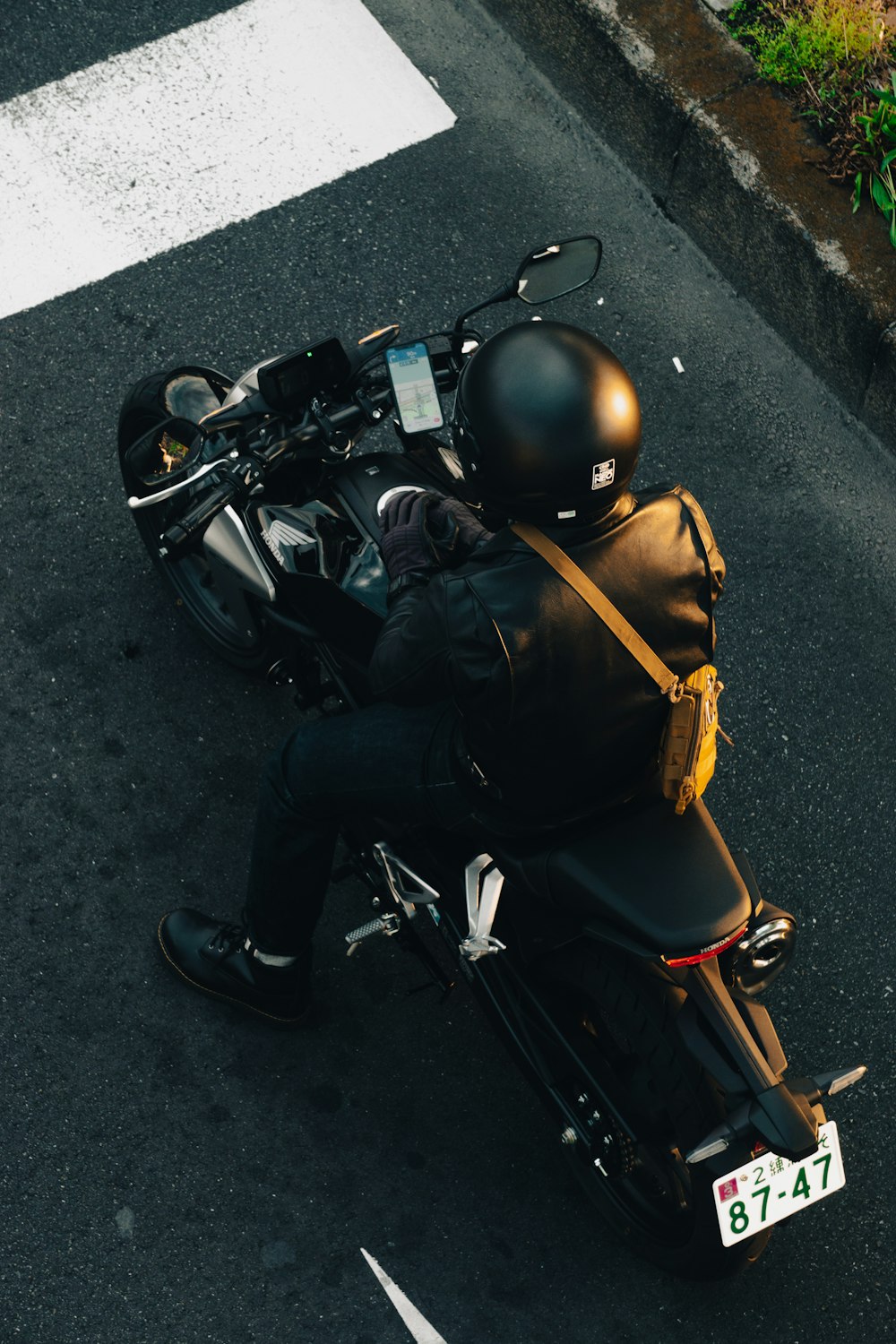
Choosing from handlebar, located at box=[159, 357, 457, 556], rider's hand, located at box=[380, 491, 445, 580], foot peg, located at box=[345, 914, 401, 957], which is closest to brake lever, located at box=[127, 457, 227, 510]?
handlebar, located at box=[159, 357, 457, 556]

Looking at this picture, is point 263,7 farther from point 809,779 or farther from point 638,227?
point 809,779

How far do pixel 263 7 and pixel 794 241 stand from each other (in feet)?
7.69

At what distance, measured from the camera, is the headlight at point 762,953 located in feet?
9.48

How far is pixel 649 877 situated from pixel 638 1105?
0.73 m

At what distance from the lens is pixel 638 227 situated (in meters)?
5.43

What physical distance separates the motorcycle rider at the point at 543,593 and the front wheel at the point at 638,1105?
41 centimetres

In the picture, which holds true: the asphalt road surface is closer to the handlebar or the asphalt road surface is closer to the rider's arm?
the handlebar

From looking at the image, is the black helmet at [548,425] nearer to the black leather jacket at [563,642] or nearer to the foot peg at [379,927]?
the black leather jacket at [563,642]

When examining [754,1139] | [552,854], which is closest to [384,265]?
Result: [552,854]

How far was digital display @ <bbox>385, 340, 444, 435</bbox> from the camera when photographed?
3113mm

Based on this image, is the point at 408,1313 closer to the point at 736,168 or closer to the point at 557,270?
the point at 557,270

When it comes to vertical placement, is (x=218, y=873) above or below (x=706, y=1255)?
above

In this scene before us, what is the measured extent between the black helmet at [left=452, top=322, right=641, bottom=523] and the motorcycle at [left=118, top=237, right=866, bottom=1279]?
386 millimetres

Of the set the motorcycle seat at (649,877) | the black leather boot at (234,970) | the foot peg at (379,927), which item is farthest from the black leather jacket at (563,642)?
the black leather boot at (234,970)
